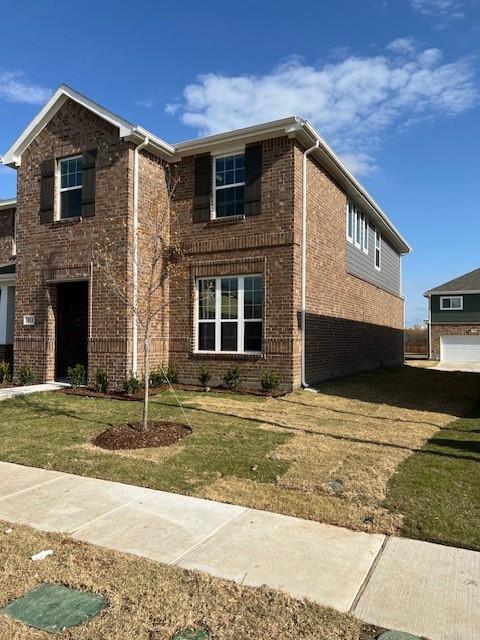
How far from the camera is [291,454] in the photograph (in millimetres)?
6914

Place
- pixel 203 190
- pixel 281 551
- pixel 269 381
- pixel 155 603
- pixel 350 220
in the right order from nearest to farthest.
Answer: pixel 155 603 < pixel 281 551 < pixel 269 381 < pixel 203 190 < pixel 350 220

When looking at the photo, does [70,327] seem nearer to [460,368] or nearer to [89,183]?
[89,183]

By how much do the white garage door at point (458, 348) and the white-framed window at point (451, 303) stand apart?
2.08 m

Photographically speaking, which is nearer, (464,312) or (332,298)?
(332,298)

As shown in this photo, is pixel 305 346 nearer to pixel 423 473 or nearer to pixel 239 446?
pixel 239 446

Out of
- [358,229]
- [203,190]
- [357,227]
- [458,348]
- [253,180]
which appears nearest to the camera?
[253,180]

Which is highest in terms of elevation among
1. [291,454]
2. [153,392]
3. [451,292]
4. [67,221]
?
[451,292]

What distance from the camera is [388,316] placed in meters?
23.2

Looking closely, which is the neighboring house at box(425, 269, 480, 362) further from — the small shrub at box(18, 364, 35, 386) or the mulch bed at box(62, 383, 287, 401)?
the small shrub at box(18, 364, 35, 386)

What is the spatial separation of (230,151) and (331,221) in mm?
3789

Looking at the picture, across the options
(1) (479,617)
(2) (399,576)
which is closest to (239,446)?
(2) (399,576)

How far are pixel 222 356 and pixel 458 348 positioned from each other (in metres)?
29.5

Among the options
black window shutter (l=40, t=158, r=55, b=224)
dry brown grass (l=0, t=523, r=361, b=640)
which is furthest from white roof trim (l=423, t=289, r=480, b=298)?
dry brown grass (l=0, t=523, r=361, b=640)

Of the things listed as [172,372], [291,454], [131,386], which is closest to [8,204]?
[172,372]
